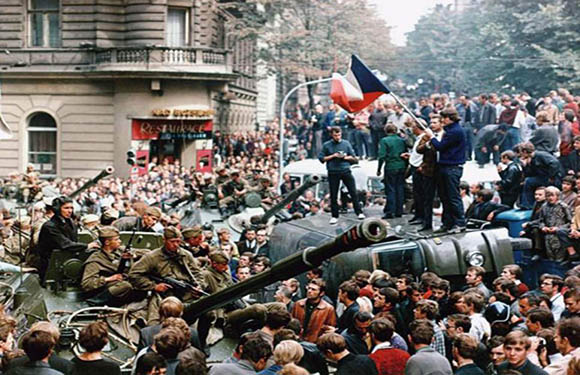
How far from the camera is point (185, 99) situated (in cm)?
3847

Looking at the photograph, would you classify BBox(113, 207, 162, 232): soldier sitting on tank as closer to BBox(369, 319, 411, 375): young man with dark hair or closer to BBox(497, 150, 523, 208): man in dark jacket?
BBox(369, 319, 411, 375): young man with dark hair

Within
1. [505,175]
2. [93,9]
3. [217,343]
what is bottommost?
[217,343]

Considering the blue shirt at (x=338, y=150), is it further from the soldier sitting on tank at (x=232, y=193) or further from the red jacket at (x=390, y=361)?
the red jacket at (x=390, y=361)

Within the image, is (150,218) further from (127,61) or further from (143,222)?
(127,61)

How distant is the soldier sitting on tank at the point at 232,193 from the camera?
20.2m

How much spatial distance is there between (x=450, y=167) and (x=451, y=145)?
1.14 ft

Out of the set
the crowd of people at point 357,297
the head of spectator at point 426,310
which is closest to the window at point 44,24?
the crowd of people at point 357,297

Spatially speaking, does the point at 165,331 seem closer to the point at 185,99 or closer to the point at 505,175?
the point at 505,175

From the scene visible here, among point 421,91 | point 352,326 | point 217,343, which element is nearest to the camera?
point 352,326

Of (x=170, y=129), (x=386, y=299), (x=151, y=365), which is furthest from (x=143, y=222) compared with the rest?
(x=170, y=129)

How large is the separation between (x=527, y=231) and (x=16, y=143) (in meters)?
28.5

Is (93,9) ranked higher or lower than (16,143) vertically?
higher

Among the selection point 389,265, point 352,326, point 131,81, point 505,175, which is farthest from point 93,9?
point 352,326

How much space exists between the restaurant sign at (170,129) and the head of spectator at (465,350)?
30370 mm
